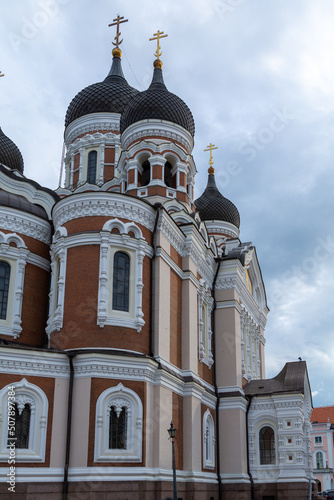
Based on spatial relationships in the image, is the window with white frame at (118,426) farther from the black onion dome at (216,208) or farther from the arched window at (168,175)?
the black onion dome at (216,208)

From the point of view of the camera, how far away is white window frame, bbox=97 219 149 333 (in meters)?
14.9

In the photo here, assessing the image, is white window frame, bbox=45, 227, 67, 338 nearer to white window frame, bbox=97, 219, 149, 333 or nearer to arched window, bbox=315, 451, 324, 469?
white window frame, bbox=97, 219, 149, 333

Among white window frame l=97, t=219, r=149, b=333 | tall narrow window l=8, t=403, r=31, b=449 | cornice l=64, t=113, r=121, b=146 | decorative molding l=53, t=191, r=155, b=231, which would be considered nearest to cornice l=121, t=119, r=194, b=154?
cornice l=64, t=113, r=121, b=146

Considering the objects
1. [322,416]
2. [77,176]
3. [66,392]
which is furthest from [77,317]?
[322,416]

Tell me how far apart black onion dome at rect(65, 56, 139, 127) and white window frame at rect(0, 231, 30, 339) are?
33.6ft

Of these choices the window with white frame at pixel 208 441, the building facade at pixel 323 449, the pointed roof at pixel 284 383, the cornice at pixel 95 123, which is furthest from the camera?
the building facade at pixel 323 449

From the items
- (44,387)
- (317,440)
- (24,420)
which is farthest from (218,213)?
(317,440)

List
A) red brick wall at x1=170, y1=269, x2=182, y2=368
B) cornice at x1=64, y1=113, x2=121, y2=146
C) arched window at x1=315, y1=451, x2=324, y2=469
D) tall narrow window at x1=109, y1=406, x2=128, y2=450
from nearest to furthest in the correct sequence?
tall narrow window at x1=109, y1=406, x2=128, y2=450 < red brick wall at x1=170, y1=269, x2=182, y2=368 < cornice at x1=64, y1=113, x2=121, y2=146 < arched window at x1=315, y1=451, x2=324, y2=469

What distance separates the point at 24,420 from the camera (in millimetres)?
13352

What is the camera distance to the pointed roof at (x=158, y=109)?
830 inches

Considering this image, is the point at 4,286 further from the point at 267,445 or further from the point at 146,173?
the point at 267,445

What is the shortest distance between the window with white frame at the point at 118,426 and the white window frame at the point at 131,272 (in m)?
1.68

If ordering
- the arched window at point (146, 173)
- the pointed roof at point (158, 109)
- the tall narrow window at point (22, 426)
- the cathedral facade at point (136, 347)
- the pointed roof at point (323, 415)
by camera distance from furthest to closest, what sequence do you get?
the pointed roof at point (323, 415)
the pointed roof at point (158, 109)
the arched window at point (146, 173)
the cathedral facade at point (136, 347)
the tall narrow window at point (22, 426)

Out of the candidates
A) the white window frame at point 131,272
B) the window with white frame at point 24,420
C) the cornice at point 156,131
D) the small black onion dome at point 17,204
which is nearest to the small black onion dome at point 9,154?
the cornice at point 156,131
